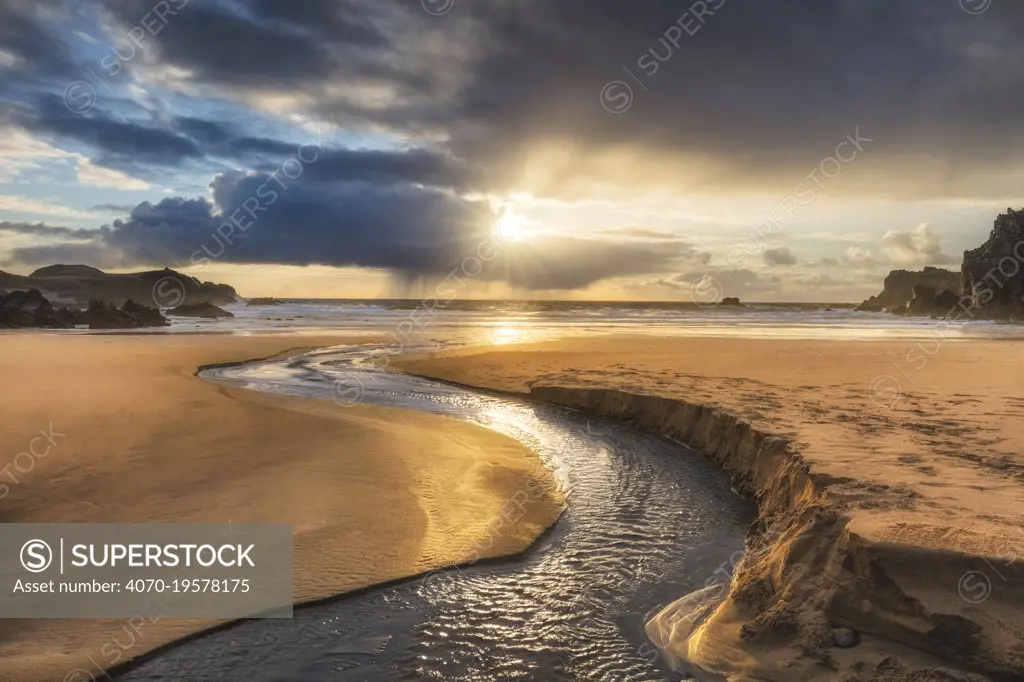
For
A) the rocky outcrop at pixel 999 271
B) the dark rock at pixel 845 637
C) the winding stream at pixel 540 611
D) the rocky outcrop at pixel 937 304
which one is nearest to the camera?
the dark rock at pixel 845 637

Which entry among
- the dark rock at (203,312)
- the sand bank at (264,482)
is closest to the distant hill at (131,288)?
the dark rock at (203,312)

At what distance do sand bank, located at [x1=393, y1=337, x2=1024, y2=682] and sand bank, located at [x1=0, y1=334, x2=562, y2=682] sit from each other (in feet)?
8.96

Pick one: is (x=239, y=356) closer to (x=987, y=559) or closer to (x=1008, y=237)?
(x=987, y=559)

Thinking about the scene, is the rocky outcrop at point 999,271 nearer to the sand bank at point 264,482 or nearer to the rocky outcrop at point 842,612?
the sand bank at point 264,482

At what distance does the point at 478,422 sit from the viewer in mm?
13203

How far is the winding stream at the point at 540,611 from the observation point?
14.6 feet

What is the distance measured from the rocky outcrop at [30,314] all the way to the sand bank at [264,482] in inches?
1402

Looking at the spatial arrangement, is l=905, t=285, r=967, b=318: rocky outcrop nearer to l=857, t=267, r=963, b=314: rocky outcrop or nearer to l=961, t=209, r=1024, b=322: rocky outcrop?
l=961, t=209, r=1024, b=322: rocky outcrop

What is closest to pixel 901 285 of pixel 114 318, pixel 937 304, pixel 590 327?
pixel 937 304

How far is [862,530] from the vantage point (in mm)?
4441

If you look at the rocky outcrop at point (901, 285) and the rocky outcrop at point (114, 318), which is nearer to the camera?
the rocky outcrop at point (114, 318)

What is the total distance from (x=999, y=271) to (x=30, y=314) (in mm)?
88600

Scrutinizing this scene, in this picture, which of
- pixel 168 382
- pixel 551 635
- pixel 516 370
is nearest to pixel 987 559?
pixel 551 635

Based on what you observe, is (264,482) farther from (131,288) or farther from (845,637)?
(131,288)
